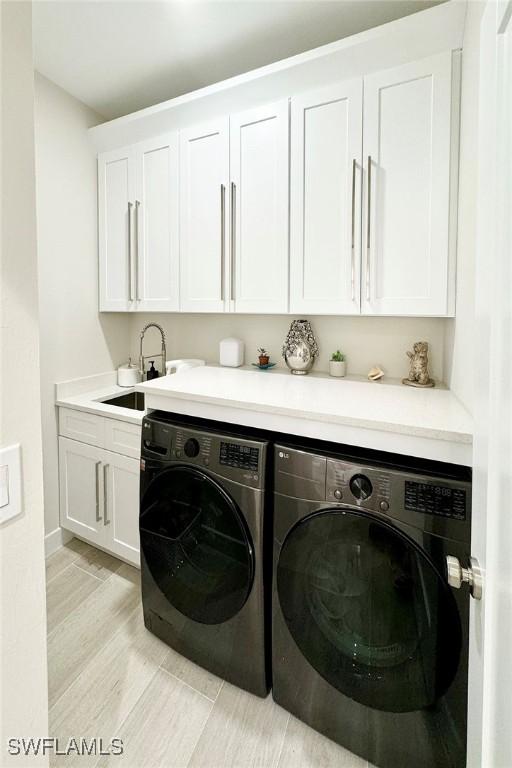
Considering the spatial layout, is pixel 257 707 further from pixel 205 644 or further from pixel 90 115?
pixel 90 115

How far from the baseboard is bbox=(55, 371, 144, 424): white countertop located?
2.58ft

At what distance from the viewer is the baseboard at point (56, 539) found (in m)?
2.17

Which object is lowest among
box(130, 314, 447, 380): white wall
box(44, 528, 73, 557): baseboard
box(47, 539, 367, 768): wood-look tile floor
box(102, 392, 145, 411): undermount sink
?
box(47, 539, 367, 768): wood-look tile floor

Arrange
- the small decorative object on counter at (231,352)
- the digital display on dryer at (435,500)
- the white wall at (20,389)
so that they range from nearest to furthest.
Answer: the white wall at (20,389)
the digital display on dryer at (435,500)
the small decorative object on counter at (231,352)

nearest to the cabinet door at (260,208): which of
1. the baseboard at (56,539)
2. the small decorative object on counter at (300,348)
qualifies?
the small decorative object on counter at (300,348)

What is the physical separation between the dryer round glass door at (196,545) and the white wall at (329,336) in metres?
1.03

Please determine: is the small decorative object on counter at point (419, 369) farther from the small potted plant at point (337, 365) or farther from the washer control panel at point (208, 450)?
the washer control panel at point (208, 450)

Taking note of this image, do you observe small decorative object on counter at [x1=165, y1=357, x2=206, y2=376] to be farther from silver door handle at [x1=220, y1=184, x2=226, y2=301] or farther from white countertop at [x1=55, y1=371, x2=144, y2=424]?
silver door handle at [x1=220, y1=184, x2=226, y2=301]

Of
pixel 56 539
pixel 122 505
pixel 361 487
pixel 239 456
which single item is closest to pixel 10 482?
pixel 239 456

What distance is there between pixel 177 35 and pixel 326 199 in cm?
103

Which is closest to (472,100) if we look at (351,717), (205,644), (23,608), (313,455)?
(313,455)

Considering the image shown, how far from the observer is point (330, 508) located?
3.70ft

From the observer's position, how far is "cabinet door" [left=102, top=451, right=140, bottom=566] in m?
1.91

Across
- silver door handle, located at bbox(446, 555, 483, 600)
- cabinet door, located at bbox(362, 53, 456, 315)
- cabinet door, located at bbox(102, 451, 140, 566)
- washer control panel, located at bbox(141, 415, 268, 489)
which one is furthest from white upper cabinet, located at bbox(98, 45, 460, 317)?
silver door handle, located at bbox(446, 555, 483, 600)
